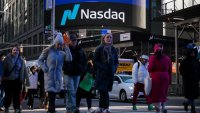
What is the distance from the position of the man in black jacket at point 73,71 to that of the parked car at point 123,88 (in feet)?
39.7

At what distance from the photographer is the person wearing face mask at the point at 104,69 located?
11891mm

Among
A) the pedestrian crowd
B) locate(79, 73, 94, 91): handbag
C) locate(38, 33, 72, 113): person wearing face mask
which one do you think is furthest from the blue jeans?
locate(79, 73, 94, 91): handbag

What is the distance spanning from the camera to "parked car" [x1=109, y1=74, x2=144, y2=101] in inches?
955

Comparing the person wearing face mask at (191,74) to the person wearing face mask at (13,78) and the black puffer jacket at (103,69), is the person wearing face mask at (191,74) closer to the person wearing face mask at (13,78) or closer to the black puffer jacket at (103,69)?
the black puffer jacket at (103,69)

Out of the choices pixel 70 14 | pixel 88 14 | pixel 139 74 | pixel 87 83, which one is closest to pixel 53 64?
pixel 87 83

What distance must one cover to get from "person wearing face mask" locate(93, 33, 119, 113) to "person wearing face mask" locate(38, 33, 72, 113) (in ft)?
2.78

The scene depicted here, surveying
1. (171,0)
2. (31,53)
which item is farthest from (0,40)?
(171,0)

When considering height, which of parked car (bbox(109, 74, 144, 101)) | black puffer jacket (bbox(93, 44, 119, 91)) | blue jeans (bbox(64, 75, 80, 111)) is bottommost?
parked car (bbox(109, 74, 144, 101))

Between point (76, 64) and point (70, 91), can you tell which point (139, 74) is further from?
point (70, 91)

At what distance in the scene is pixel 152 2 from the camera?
236ft

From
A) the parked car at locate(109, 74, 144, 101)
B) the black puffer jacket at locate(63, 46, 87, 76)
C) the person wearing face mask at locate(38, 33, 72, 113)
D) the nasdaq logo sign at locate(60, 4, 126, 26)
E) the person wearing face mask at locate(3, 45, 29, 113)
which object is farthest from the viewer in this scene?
the nasdaq logo sign at locate(60, 4, 126, 26)

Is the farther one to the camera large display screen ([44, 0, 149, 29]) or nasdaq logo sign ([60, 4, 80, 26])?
large display screen ([44, 0, 149, 29])

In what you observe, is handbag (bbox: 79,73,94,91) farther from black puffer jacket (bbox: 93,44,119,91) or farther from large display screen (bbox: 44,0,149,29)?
large display screen (bbox: 44,0,149,29)

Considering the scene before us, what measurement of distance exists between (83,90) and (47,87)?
5.58ft
